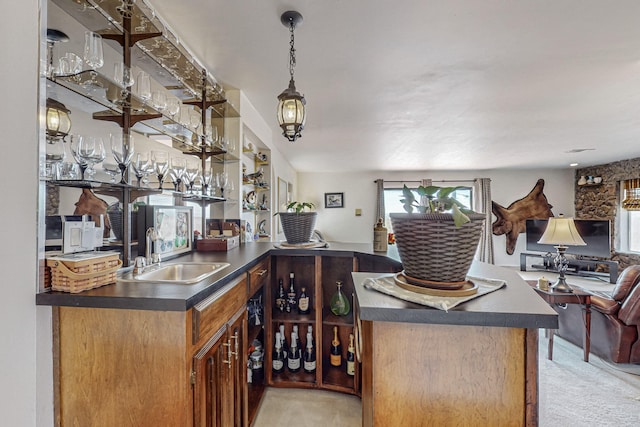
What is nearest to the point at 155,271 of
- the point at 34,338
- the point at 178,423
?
the point at 34,338

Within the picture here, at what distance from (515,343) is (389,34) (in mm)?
1679

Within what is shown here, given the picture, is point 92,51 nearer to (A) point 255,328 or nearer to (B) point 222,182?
(B) point 222,182

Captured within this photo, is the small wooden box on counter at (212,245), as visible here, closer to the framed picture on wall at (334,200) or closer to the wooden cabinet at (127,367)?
the wooden cabinet at (127,367)

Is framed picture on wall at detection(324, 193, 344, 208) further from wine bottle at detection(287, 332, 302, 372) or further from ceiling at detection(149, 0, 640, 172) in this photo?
wine bottle at detection(287, 332, 302, 372)

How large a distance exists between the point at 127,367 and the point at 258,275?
32.7 inches

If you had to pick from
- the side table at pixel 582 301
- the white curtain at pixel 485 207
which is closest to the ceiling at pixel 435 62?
the side table at pixel 582 301

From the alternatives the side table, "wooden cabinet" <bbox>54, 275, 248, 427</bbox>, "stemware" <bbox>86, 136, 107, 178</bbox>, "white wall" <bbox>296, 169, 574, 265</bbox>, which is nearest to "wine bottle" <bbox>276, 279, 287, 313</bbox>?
"wooden cabinet" <bbox>54, 275, 248, 427</bbox>

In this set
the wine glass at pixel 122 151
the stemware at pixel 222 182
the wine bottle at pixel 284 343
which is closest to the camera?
the wine glass at pixel 122 151

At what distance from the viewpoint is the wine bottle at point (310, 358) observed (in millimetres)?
2033

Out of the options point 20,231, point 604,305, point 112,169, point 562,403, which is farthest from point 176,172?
point 604,305

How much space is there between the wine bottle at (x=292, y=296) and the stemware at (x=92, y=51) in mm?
1615

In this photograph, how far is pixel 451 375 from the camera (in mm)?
789

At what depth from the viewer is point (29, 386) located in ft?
2.87

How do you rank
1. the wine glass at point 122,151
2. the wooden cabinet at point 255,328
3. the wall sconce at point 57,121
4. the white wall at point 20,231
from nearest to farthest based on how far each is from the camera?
the white wall at point 20,231
the wall sconce at point 57,121
the wine glass at point 122,151
the wooden cabinet at point 255,328
